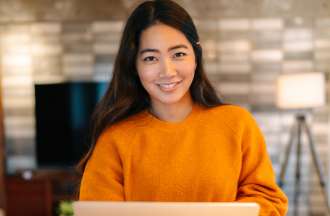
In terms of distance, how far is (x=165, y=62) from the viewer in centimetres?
92

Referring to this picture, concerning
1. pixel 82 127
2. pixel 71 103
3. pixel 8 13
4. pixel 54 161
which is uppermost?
pixel 8 13

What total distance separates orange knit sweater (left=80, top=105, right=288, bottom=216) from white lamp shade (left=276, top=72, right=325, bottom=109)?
6.63 ft

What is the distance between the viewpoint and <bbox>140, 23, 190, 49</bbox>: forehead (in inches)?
36.4

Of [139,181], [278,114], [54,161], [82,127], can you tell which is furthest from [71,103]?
[139,181]

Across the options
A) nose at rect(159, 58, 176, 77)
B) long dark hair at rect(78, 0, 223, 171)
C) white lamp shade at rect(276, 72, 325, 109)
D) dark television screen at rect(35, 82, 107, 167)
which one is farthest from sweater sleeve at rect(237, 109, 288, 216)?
dark television screen at rect(35, 82, 107, 167)

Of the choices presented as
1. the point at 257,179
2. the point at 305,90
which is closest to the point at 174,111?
the point at 257,179

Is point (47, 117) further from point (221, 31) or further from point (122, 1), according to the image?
point (221, 31)

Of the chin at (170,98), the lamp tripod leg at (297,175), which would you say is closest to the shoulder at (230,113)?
the chin at (170,98)

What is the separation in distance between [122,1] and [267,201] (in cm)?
295

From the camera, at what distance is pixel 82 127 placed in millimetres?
3398

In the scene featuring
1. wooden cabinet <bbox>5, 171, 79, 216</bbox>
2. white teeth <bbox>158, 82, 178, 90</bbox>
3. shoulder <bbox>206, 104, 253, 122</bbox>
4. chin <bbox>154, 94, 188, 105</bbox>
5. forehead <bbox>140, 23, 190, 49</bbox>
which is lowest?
wooden cabinet <bbox>5, 171, 79, 216</bbox>

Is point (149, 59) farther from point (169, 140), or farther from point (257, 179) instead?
point (257, 179)

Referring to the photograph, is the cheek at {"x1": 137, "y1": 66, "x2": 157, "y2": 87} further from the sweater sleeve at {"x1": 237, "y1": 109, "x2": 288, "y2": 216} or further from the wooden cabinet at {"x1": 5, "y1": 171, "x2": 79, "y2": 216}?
the wooden cabinet at {"x1": 5, "y1": 171, "x2": 79, "y2": 216}

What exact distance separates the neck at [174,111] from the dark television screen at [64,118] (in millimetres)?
2366
